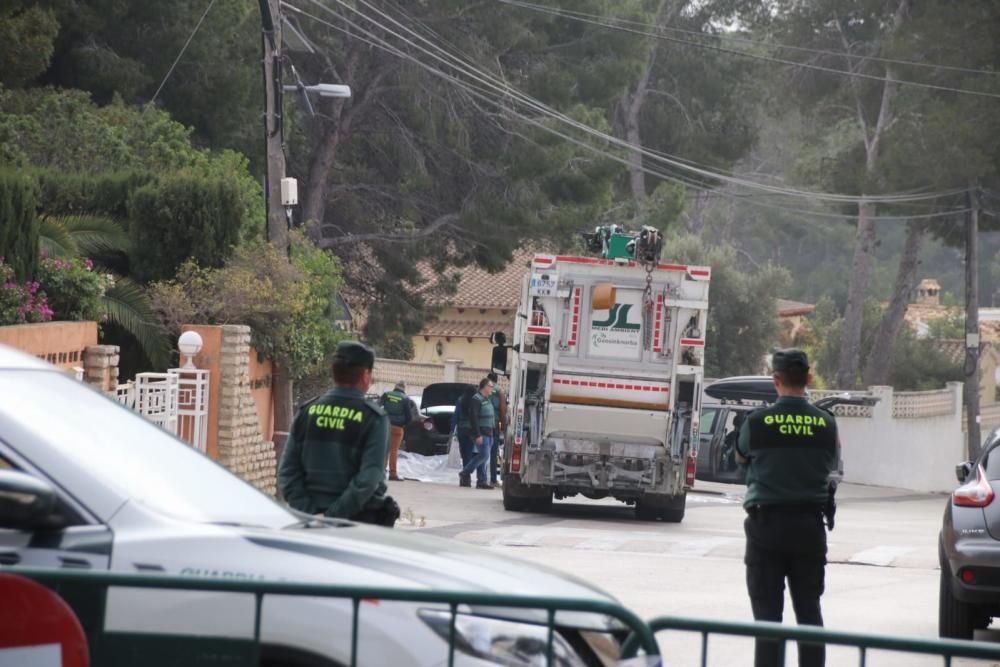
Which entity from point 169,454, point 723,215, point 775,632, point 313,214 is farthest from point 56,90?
point 723,215

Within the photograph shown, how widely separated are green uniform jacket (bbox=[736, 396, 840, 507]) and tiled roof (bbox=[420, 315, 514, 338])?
4069cm

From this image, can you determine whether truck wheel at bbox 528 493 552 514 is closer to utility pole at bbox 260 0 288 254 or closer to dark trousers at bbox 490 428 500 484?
utility pole at bbox 260 0 288 254

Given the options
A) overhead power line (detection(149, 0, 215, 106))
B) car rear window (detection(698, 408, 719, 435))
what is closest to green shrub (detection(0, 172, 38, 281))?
overhead power line (detection(149, 0, 215, 106))

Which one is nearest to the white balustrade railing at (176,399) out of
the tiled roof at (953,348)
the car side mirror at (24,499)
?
the car side mirror at (24,499)

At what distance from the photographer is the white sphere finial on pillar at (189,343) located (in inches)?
645

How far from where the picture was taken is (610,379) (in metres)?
19.1

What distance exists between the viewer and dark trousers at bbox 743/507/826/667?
24.4 feet

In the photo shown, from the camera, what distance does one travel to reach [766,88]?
1831 inches

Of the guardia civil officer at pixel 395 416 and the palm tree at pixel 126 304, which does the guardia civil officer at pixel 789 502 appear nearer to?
the palm tree at pixel 126 304

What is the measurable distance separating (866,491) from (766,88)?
1677 cm

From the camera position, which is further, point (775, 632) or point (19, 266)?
point (19, 266)

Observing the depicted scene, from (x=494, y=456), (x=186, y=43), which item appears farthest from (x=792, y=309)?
(x=186, y=43)

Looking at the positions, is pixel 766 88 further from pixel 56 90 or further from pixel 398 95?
pixel 56 90

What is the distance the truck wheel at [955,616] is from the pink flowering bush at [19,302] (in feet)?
27.6
